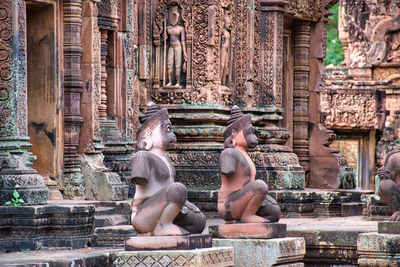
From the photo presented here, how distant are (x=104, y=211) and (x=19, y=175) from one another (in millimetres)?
1877

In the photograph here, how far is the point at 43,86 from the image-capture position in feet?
48.0

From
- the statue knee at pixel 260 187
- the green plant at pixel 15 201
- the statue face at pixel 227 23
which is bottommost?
the green plant at pixel 15 201

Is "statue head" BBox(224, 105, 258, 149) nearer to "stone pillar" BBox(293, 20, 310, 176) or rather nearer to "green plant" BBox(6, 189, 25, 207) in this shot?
"green plant" BBox(6, 189, 25, 207)

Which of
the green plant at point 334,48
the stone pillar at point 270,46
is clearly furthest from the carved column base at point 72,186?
the green plant at point 334,48

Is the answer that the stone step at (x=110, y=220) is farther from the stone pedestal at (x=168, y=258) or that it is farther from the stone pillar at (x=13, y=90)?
the stone pedestal at (x=168, y=258)

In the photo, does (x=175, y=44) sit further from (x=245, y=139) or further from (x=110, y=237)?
(x=245, y=139)

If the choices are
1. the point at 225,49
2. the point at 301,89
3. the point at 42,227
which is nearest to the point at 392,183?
the point at 42,227

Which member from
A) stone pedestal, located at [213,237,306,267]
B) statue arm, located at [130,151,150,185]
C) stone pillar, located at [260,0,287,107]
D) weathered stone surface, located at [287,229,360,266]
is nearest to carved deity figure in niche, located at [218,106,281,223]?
stone pedestal, located at [213,237,306,267]

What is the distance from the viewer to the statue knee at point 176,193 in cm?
1038

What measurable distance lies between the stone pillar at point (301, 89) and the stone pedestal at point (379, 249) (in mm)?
9000

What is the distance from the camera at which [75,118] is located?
1492 cm

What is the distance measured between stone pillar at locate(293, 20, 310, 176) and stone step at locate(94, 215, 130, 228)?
316 inches

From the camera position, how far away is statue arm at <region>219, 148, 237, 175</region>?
1194 centimetres

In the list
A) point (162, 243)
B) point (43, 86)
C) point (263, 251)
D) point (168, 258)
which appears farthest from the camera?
point (43, 86)
